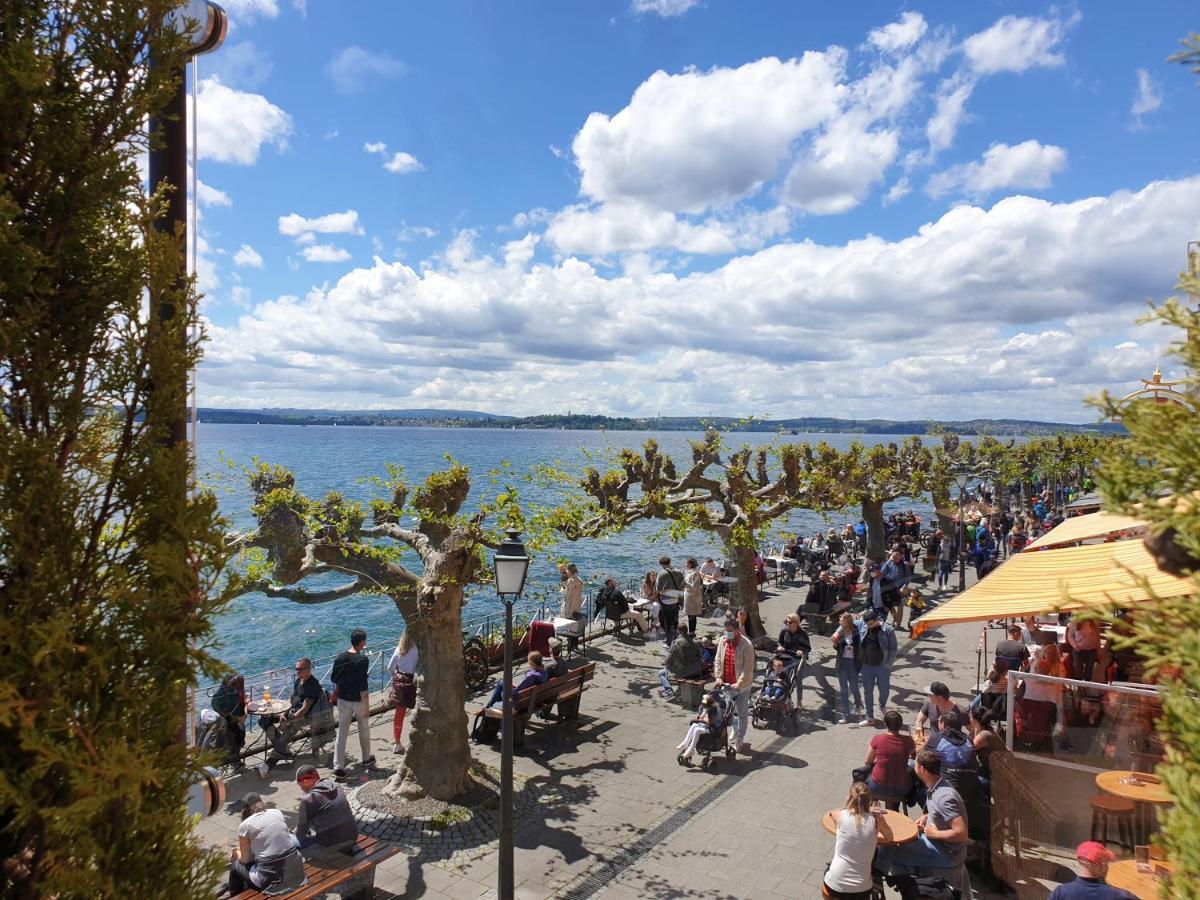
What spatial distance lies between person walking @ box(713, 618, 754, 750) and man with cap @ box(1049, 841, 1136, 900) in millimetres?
5704

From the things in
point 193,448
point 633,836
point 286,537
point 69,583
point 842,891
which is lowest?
point 633,836

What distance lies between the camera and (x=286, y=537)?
9.80m

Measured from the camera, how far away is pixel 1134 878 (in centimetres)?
559

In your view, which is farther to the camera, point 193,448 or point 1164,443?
point 193,448

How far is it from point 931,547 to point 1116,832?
66.2 feet

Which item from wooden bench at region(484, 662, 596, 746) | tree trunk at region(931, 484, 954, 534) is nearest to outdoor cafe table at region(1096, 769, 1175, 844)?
wooden bench at region(484, 662, 596, 746)

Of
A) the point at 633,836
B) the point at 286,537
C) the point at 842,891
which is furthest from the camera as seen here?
the point at 286,537

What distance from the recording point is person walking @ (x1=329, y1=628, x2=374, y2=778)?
10.2 m

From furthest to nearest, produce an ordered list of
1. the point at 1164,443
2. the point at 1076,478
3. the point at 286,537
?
the point at 1076,478, the point at 286,537, the point at 1164,443

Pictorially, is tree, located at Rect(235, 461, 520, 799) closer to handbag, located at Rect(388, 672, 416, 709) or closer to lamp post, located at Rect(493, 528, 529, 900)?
handbag, located at Rect(388, 672, 416, 709)

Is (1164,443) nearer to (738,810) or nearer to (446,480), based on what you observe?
(738,810)

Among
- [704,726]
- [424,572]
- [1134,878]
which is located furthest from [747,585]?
[1134,878]

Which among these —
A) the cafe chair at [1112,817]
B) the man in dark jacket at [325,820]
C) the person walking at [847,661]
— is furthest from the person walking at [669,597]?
the cafe chair at [1112,817]

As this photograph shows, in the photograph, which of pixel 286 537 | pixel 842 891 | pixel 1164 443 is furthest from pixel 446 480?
pixel 1164 443
